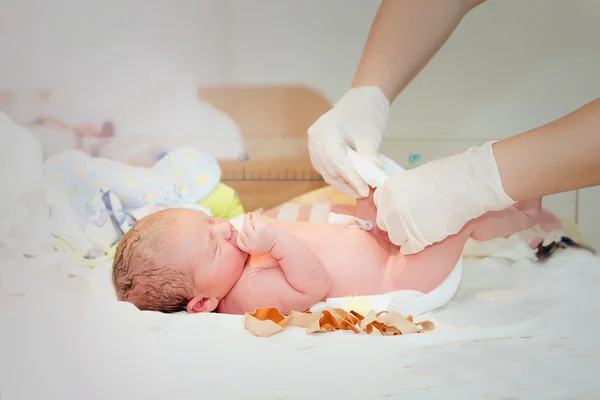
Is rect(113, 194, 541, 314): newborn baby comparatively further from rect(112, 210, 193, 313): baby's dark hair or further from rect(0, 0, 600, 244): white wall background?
rect(0, 0, 600, 244): white wall background

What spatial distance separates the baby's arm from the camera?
103cm

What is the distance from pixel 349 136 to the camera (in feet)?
3.89

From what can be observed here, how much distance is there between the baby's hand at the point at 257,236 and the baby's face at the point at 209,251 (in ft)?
0.16

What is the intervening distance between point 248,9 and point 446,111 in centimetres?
61

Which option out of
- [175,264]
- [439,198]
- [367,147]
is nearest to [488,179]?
[439,198]

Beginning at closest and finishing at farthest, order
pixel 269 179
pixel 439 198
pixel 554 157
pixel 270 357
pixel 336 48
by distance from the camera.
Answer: pixel 270 357, pixel 554 157, pixel 439 198, pixel 336 48, pixel 269 179

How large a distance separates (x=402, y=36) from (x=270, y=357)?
0.78 meters

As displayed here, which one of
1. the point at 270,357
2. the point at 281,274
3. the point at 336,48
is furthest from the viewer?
the point at 336,48

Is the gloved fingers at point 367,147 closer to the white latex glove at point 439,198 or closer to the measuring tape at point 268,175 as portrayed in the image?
the white latex glove at point 439,198

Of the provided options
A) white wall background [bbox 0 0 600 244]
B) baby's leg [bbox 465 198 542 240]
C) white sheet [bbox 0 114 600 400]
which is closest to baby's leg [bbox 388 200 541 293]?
baby's leg [bbox 465 198 542 240]

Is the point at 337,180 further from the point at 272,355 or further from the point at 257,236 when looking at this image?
the point at 272,355

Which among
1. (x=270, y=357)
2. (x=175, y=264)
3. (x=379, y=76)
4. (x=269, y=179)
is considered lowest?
(x=270, y=357)

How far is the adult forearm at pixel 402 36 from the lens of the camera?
1230mm

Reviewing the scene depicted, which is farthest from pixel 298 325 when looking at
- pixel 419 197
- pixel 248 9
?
pixel 248 9
